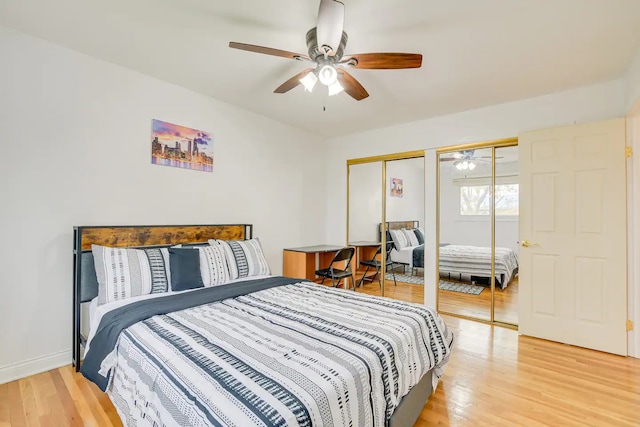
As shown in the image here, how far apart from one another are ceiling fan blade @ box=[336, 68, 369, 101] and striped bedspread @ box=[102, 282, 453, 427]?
64.4 inches

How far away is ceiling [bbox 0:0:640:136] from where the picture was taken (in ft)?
6.14

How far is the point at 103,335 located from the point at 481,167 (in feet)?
13.2

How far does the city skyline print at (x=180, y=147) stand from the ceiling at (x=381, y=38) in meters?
0.45

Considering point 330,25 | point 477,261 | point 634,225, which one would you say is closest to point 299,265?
point 477,261

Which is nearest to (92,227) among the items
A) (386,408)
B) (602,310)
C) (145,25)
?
(145,25)

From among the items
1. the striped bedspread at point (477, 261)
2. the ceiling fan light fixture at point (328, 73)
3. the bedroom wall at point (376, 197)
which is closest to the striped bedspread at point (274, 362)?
the ceiling fan light fixture at point (328, 73)

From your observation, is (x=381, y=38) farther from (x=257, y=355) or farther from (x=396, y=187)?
(x=396, y=187)

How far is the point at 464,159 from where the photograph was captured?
3818 mm

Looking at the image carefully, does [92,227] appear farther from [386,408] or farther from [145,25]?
[386,408]

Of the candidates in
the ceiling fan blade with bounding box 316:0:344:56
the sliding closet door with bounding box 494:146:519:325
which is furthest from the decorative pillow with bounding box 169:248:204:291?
the sliding closet door with bounding box 494:146:519:325

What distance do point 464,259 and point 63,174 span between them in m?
4.30

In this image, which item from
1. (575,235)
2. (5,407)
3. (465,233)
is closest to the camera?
(5,407)

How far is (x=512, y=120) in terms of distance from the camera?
3348 millimetres

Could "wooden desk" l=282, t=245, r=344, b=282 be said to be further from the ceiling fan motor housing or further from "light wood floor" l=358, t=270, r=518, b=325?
the ceiling fan motor housing
